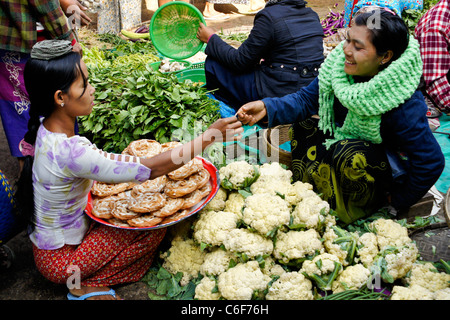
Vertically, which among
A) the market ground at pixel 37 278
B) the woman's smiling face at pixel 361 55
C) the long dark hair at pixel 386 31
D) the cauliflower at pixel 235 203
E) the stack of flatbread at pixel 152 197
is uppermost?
the long dark hair at pixel 386 31

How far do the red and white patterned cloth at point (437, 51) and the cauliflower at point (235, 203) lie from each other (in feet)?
8.37

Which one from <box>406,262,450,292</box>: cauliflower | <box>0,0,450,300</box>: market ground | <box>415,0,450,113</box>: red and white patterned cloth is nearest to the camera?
<box>406,262,450,292</box>: cauliflower

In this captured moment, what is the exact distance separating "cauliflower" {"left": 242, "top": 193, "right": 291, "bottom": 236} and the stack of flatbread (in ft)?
0.94

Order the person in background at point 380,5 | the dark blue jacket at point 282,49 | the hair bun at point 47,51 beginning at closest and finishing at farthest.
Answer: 1. the hair bun at point 47,51
2. the dark blue jacket at point 282,49
3. the person in background at point 380,5

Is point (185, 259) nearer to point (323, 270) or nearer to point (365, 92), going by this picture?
point (323, 270)

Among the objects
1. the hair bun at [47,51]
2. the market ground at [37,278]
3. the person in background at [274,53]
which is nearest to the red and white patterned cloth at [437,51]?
the person in background at [274,53]

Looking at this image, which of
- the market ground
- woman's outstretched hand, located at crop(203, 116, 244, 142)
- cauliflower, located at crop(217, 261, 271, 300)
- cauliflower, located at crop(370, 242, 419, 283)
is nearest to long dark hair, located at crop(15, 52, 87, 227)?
woman's outstretched hand, located at crop(203, 116, 244, 142)

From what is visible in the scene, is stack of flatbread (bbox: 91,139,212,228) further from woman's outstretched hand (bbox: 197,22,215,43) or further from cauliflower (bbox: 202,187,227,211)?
woman's outstretched hand (bbox: 197,22,215,43)

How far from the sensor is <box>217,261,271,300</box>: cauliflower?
1847mm

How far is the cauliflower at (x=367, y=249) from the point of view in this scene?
76.9 inches

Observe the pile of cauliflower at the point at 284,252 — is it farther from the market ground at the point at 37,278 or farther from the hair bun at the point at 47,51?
the hair bun at the point at 47,51

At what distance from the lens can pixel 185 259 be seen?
87.8 inches

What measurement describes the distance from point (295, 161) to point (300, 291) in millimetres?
1084

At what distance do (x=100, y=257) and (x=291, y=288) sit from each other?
105 cm
